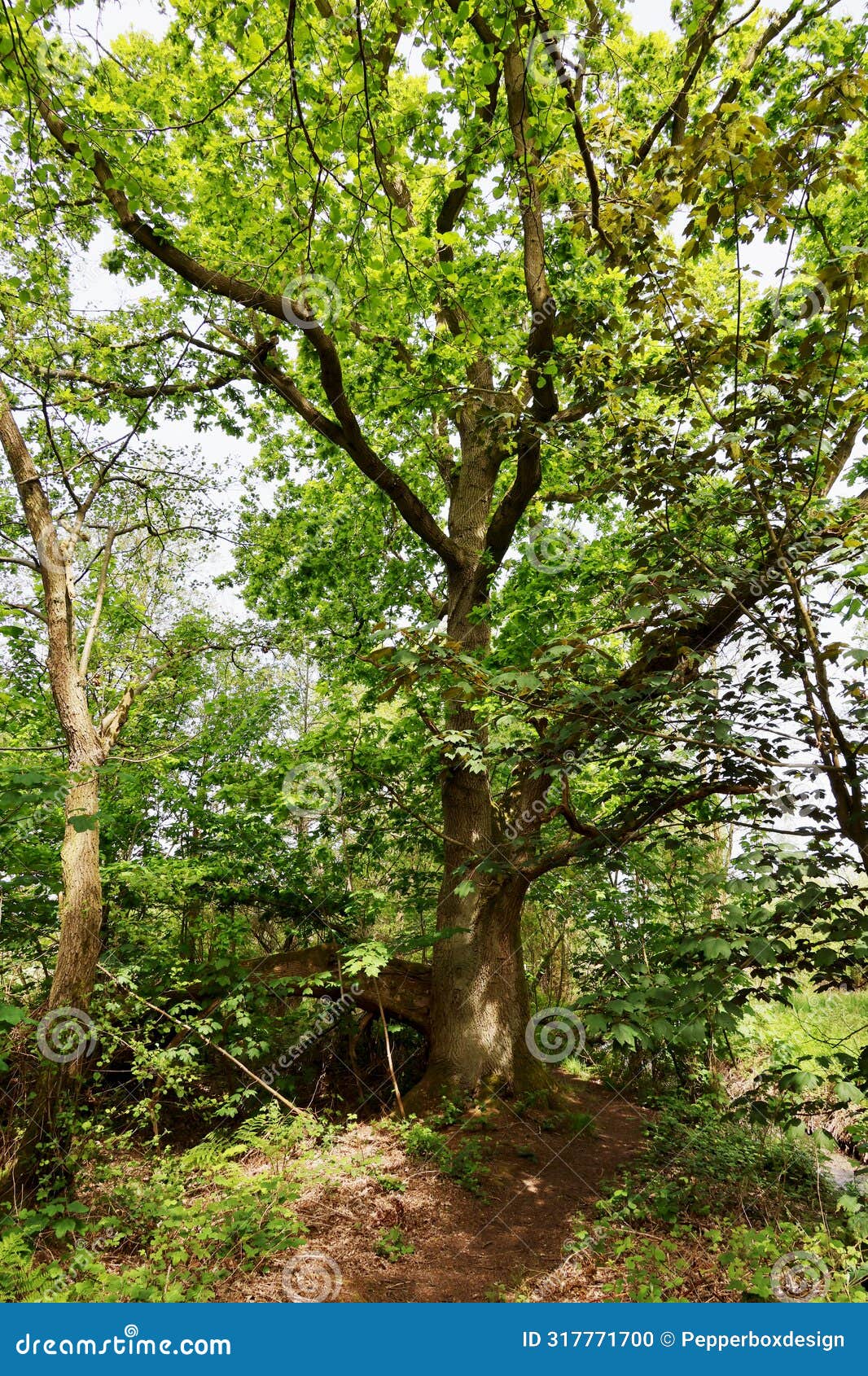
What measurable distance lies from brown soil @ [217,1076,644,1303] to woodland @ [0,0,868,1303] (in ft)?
0.13

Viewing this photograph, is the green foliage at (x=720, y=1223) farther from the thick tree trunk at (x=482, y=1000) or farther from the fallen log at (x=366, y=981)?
the fallen log at (x=366, y=981)

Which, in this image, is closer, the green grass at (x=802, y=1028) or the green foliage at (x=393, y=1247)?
the green foliage at (x=393, y=1247)

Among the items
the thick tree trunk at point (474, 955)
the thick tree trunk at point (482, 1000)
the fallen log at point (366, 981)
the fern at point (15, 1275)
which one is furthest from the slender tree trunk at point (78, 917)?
the thick tree trunk at point (482, 1000)

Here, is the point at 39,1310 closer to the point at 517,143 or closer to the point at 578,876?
the point at 578,876

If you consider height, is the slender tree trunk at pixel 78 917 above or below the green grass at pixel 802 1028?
above

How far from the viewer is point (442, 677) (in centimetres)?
399

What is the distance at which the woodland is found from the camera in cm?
307

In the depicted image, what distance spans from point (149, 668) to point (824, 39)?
337 inches

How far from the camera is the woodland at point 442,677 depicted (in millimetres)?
3066

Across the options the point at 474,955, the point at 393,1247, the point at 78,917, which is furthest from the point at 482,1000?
the point at 78,917

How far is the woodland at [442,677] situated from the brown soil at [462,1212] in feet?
0.13

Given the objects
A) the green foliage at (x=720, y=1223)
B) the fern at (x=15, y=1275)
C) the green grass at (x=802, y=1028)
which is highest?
the green grass at (x=802, y=1028)

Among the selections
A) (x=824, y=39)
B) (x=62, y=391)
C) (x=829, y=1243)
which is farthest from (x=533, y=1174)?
(x=824, y=39)

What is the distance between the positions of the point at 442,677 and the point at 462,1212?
3.66m
